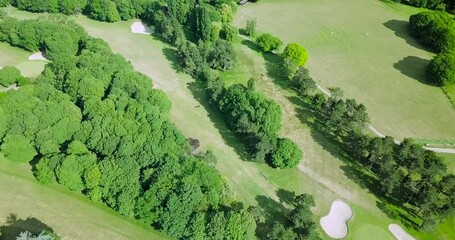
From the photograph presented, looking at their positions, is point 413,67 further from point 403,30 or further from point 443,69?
point 403,30

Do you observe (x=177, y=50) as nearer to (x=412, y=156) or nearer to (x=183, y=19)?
(x=183, y=19)

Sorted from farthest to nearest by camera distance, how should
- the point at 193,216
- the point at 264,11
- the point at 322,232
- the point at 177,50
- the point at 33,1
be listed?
the point at 264,11
the point at 33,1
the point at 177,50
the point at 322,232
the point at 193,216

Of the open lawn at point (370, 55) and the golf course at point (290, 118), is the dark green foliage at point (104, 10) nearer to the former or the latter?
the golf course at point (290, 118)

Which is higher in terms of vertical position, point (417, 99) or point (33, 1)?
point (33, 1)

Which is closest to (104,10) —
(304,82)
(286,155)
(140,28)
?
(140,28)

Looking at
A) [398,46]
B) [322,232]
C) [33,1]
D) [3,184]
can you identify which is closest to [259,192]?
[322,232]

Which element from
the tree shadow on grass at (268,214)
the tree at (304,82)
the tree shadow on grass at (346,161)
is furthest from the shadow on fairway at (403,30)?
the tree shadow on grass at (268,214)
